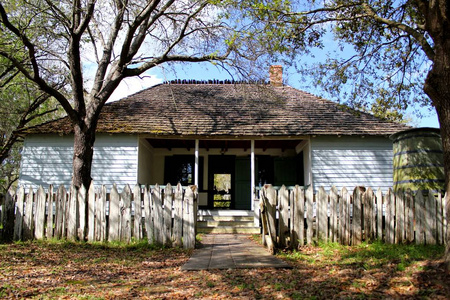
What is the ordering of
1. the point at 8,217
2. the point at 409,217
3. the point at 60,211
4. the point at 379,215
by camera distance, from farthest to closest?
the point at 8,217 → the point at 60,211 → the point at 379,215 → the point at 409,217

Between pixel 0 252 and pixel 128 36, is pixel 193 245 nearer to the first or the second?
pixel 0 252

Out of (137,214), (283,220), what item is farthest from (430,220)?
(137,214)

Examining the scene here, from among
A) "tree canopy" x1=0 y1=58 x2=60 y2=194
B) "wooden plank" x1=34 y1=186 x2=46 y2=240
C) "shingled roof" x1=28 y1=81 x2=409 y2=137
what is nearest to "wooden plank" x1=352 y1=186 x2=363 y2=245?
"shingled roof" x1=28 y1=81 x2=409 y2=137

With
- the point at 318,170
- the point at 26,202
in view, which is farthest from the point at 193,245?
the point at 318,170

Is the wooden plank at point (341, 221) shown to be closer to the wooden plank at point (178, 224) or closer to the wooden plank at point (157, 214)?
the wooden plank at point (178, 224)

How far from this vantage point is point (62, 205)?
26.8 feet

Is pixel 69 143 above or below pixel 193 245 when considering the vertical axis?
above

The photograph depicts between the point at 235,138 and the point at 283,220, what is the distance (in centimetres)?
590

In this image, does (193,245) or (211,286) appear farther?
(193,245)

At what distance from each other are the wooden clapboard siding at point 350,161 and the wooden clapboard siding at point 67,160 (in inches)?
274

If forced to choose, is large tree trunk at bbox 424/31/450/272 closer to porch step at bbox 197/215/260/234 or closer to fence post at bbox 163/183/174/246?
fence post at bbox 163/183/174/246

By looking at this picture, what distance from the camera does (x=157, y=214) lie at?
25.3 feet

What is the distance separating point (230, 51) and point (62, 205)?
6.51m

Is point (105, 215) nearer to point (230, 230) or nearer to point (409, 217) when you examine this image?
point (230, 230)
